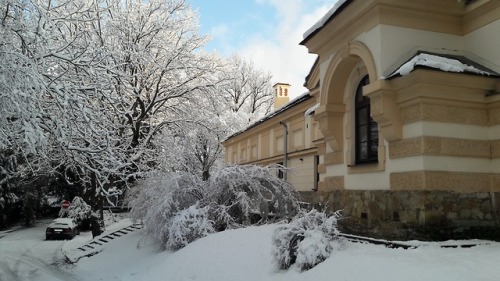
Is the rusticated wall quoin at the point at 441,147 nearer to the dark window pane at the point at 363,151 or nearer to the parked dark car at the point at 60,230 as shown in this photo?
the dark window pane at the point at 363,151

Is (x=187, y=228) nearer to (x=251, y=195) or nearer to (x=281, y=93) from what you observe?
(x=251, y=195)

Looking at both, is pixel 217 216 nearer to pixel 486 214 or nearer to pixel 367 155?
pixel 367 155

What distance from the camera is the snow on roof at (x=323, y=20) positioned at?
9.99 metres

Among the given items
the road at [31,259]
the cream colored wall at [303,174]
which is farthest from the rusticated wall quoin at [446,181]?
the road at [31,259]

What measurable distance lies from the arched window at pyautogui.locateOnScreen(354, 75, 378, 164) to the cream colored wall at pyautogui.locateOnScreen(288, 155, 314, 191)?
7458mm

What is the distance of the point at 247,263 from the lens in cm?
958

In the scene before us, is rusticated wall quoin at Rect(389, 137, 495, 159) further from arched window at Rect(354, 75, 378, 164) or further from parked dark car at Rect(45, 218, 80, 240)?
parked dark car at Rect(45, 218, 80, 240)

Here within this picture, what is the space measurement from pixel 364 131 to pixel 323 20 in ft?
9.35

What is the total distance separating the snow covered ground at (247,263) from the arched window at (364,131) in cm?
240

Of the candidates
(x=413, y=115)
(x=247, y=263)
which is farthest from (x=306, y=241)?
(x=413, y=115)

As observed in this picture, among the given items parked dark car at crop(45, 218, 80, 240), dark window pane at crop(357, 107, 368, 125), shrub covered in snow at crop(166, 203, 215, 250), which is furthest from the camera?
parked dark car at crop(45, 218, 80, 240)

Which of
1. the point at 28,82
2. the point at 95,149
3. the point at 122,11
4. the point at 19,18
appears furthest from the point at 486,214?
the point at 122,11

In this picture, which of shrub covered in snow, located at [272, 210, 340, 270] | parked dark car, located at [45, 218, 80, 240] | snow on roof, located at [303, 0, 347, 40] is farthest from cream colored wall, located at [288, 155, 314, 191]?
parked dark car, located at [45, 218, 80, 240]

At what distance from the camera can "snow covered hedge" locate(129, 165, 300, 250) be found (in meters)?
13.8
